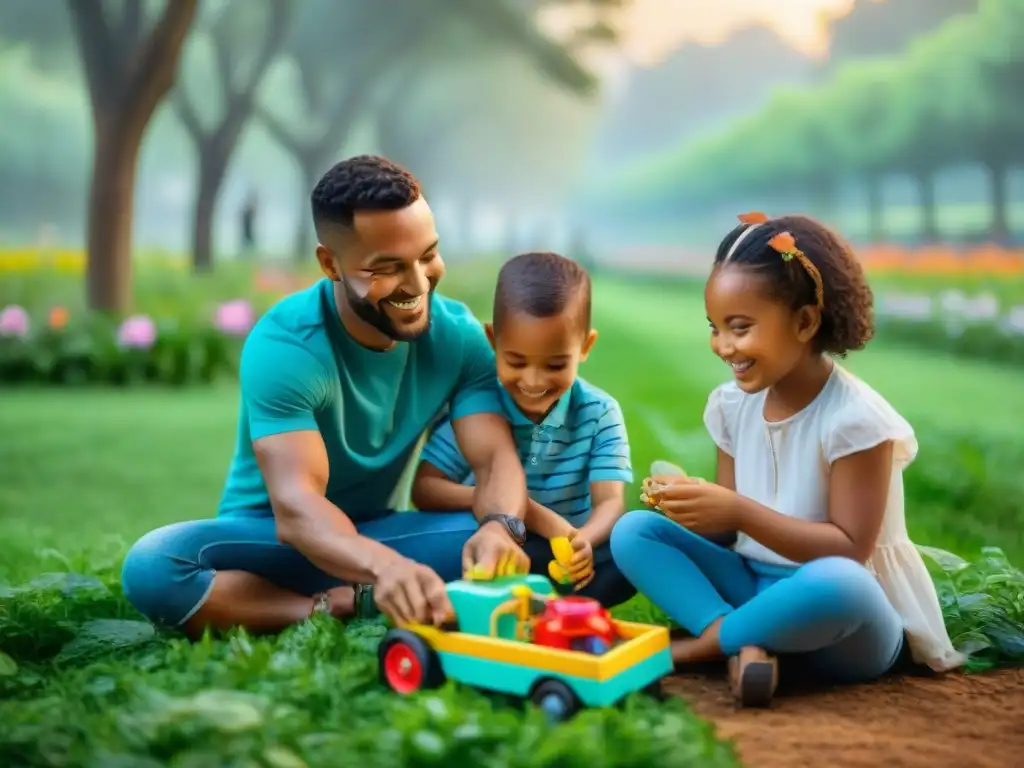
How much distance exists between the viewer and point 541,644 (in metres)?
2.26

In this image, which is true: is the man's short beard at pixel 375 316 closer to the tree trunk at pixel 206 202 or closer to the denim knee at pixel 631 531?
the denim knee at pixel 631 531

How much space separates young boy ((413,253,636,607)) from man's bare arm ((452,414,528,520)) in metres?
0.08

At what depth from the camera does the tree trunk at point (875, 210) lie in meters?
9.34

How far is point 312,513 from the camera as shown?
252 cm

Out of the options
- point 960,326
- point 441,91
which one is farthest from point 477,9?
point 960,326

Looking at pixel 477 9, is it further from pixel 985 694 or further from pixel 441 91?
pixel 985 694

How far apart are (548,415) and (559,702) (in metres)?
0.95

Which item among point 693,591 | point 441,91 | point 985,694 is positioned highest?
point 441,91

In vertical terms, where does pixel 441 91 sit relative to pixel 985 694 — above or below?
above

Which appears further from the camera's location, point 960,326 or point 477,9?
point 477,9

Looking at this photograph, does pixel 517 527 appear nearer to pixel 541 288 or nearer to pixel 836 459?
pixel 541 288

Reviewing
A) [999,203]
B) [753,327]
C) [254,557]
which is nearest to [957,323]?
[999,203]

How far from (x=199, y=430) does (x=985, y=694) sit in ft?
15.8

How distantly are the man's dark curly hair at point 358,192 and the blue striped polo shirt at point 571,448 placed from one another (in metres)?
0.57
